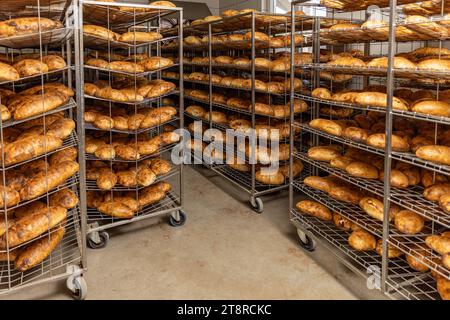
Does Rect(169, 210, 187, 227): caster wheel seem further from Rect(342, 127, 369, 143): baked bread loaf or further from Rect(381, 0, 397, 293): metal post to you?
Rect(381, 0, 397, 293): metal post

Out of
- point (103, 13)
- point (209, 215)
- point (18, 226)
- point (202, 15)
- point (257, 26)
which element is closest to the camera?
point (18, 226)

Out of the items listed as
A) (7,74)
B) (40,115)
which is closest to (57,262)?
(40,115)

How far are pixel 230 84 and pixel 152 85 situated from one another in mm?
1179

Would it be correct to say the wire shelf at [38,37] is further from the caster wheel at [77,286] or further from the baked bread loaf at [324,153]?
the baked bread loaf at [324,153]

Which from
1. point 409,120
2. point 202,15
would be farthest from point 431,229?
point 202,15

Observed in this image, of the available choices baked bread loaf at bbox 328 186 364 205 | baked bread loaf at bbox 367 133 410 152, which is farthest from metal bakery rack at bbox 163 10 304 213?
baked bread loaf at bbox 367 133 410 152

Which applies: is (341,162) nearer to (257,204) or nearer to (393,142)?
(393,142)

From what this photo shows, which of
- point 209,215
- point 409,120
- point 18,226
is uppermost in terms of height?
point 409,120

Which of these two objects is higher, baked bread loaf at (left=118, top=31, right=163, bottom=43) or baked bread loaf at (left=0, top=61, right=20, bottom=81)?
baked bread loaf at (left=118, top=31, right=163, bottom=43)

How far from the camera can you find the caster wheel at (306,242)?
287cm

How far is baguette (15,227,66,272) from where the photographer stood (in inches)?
87.3

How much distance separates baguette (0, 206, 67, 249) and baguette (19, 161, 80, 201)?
12 centimetres
